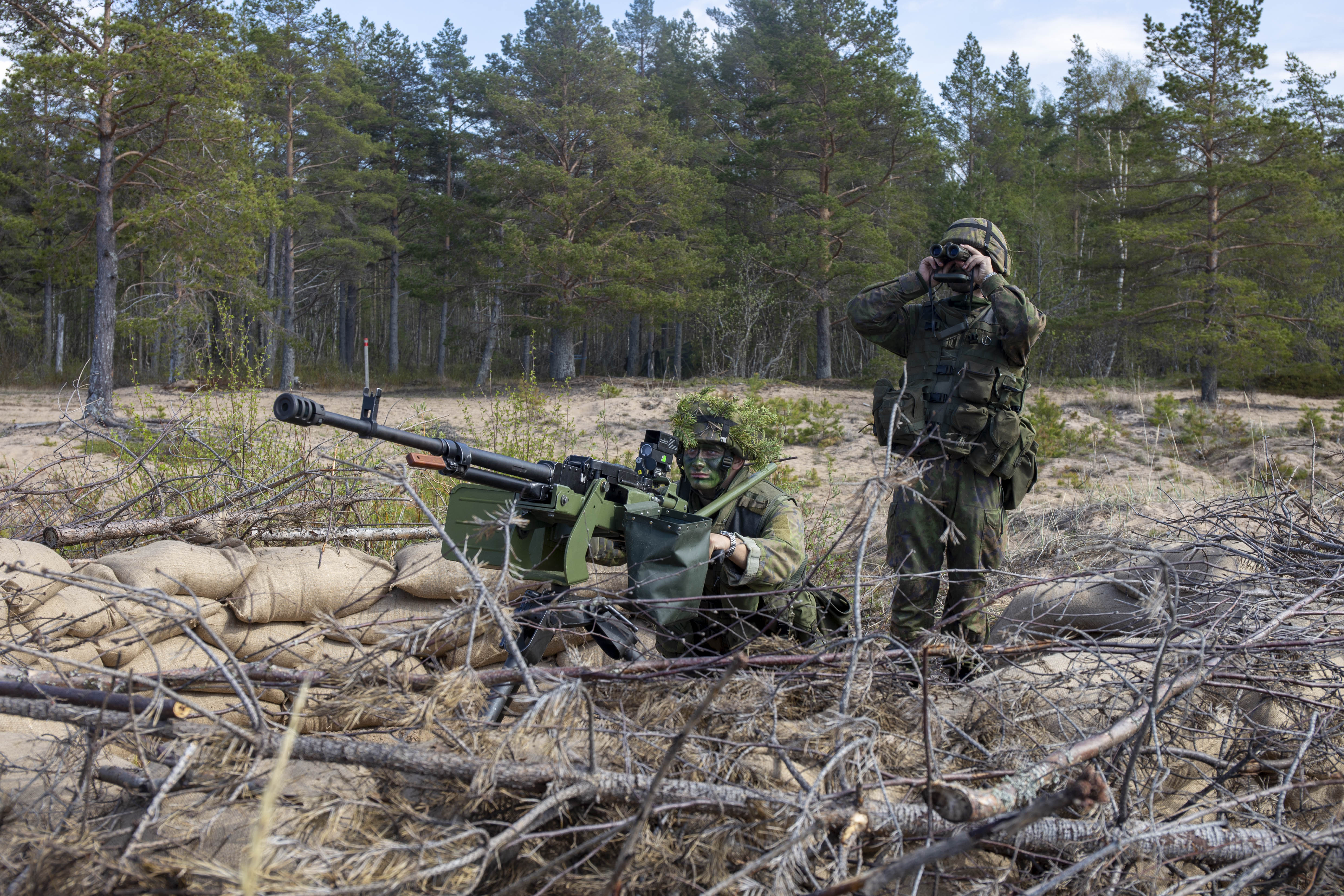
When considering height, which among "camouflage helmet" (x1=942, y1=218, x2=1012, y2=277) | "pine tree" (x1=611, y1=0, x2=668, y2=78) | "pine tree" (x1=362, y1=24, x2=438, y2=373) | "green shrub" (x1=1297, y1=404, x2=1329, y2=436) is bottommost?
"green shrub" (x1=1297, y1=404, x2=1329, y2=436)

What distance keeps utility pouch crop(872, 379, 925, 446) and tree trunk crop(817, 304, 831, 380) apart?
17.7 m

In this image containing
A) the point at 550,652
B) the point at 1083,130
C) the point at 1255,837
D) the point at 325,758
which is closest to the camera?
the point at 325,758

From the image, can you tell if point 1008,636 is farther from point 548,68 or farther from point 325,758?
point 548,68

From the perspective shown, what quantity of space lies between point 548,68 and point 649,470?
63.5 ft

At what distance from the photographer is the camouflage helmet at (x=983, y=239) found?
12.5 ft

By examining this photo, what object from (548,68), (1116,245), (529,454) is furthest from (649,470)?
(1116,245)

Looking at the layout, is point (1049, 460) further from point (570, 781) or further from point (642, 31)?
point (642, 31)

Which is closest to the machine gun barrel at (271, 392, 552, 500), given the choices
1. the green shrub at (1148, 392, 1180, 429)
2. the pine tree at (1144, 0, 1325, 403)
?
the green shrub at (1148, 392, 1180, 429)

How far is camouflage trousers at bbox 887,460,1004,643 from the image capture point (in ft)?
11.8

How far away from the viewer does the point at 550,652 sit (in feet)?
12.9

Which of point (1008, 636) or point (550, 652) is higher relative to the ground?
point (1008, 636)

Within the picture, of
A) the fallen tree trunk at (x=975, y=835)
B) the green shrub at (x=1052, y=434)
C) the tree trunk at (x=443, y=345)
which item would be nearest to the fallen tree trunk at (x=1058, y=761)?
the fallen tree trunk at (x=975, y=835)

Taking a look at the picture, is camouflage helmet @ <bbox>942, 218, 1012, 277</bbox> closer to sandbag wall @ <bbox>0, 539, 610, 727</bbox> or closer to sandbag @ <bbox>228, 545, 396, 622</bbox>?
sandbag wall @ <bbox>0, 539, 610, 727</bbox>

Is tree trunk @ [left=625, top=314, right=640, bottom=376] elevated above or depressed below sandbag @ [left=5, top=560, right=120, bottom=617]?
above
